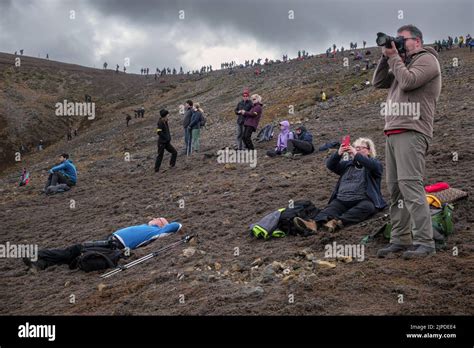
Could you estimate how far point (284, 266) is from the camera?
6129 millimetres

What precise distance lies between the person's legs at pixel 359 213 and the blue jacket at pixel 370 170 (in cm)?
15

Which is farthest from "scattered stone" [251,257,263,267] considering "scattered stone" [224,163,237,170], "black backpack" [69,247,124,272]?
"scattered stone" [224,163,237,170]

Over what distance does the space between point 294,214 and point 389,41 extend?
328cm

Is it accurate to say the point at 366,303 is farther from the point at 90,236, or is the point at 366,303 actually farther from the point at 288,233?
the point at 90,236

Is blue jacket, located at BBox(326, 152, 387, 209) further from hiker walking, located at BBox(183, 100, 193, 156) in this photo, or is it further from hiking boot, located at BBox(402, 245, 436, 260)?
hiker walking, located at BBox(183, 100, 193, 156)

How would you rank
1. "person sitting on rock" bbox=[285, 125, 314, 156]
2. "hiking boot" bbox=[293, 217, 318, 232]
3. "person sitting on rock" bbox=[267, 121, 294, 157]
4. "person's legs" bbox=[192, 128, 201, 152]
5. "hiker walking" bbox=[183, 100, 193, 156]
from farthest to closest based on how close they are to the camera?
"person's legs" bbox=[192, 128, 201, 152] < "hiker walking" bbox=[183, 100, 193, 156] < "person sitting on rock" bbox=[267, 121, 294, 157] < "person sitting on rock" bbox=[285, 125, 314, 156] < "hiking boot" bbox=[293, 217, 318, 232]

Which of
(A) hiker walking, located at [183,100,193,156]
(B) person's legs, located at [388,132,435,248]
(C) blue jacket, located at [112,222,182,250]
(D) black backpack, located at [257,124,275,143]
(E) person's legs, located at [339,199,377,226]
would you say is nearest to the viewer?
(B) person's legs, located at [388,132,435,248]

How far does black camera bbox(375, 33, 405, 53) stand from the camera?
5805 millimetres

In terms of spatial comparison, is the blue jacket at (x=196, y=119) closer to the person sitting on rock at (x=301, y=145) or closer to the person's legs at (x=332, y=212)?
the person sitting on rock at (x=301, y=145)

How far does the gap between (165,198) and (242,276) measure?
7504mm

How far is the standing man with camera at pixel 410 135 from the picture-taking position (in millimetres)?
5691

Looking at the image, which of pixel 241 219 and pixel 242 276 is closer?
pixel 242 276
